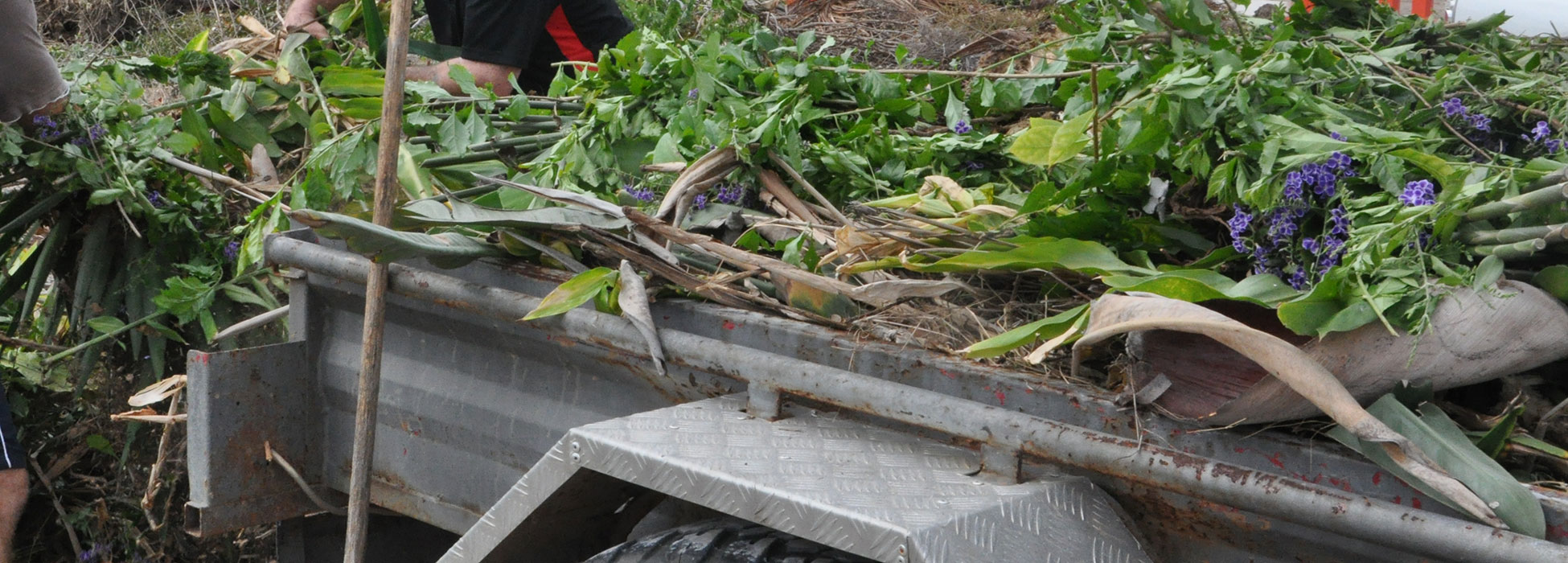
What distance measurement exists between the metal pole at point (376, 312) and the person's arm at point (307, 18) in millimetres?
1619

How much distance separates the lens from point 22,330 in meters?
3.35

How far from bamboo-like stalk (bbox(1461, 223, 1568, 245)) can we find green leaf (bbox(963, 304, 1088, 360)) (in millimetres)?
424

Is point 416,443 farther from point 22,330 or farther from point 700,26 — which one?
point 700,26

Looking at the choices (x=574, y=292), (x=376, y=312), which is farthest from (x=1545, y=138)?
(x=376, y=312)

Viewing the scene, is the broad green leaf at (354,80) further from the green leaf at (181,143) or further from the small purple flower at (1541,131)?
the small purple flower at (1541,131)

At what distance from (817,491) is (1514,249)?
2.55 feet

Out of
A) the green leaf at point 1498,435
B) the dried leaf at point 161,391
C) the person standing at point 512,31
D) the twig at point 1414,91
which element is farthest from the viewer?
the person standing at point 512,31

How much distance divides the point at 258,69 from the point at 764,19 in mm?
4049

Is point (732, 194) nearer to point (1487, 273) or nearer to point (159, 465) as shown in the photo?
point (1487, 273)

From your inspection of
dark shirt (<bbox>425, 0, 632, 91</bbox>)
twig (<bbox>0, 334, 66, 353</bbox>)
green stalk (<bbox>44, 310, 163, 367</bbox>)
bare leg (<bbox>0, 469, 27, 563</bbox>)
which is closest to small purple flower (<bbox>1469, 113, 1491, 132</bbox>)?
dark shirt (<bbox>425, 0, 632, 91</bbox>)

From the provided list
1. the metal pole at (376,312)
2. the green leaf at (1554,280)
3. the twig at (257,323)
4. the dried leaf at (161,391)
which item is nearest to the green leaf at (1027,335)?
the green leaf at (1554,280)

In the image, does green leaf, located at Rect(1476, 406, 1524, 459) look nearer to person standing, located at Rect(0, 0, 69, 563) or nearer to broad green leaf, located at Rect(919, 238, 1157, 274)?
broad green leaf, located at Rect(919, 238, 1157, 274)

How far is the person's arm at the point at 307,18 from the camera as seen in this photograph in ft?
11.6

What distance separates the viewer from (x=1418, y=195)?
138 cm
